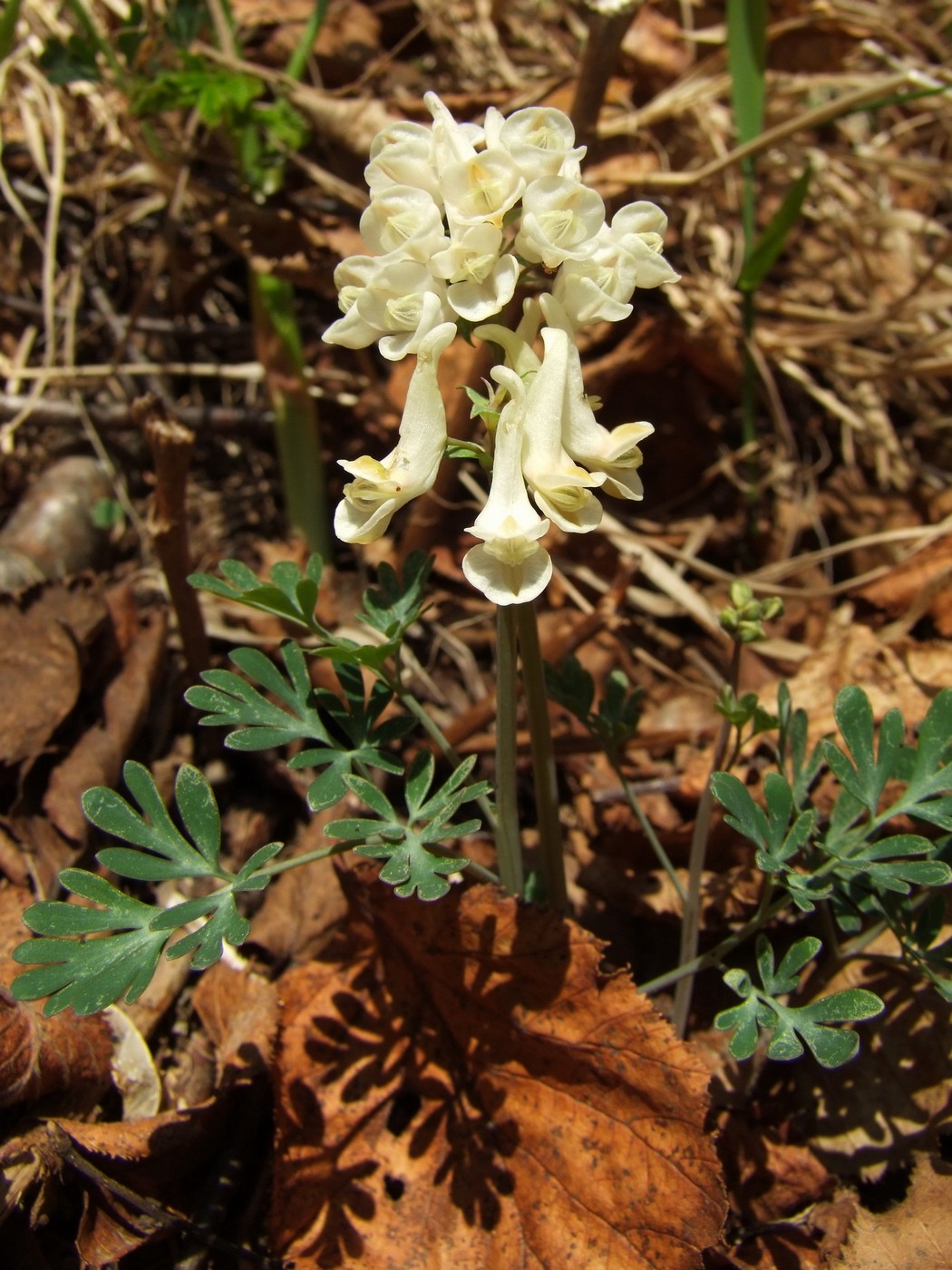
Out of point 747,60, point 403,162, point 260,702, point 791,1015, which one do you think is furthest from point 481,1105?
point 747,60

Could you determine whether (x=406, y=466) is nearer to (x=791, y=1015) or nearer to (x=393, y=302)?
(x=393, y=302)

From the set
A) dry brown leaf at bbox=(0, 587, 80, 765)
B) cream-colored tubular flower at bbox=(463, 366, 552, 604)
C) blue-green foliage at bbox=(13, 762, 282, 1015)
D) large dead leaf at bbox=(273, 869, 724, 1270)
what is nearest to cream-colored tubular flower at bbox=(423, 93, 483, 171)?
cream-colored tubular flower at bbox=(463, 366, 552, 604)

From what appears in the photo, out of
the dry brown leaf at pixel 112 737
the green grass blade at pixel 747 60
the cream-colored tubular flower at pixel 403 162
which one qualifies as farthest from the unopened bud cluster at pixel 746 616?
the green grass blade at pixel 747 60

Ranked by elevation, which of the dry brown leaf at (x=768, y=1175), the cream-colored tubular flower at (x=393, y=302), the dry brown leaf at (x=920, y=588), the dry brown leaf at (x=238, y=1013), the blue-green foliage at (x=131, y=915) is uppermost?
the cream-colored tubular flower at (x=393, y=302)

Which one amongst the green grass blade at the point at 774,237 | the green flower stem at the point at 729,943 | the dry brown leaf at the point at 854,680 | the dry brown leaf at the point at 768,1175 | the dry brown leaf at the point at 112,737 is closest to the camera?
the green flower stem at the point at 729,943

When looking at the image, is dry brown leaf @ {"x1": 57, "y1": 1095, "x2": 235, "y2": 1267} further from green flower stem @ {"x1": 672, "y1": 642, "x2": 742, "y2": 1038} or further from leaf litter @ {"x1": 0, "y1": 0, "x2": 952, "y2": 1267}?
green flower stem @ {"x1": 672, "y1": 642, "x2": 742, "y2": 1038}

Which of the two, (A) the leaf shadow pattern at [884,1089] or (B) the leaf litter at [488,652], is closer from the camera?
(B) the leaf litter at [488,652]

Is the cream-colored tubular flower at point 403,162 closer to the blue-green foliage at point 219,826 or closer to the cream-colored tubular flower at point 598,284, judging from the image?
the cream-colored tubular flower at point 598,284
